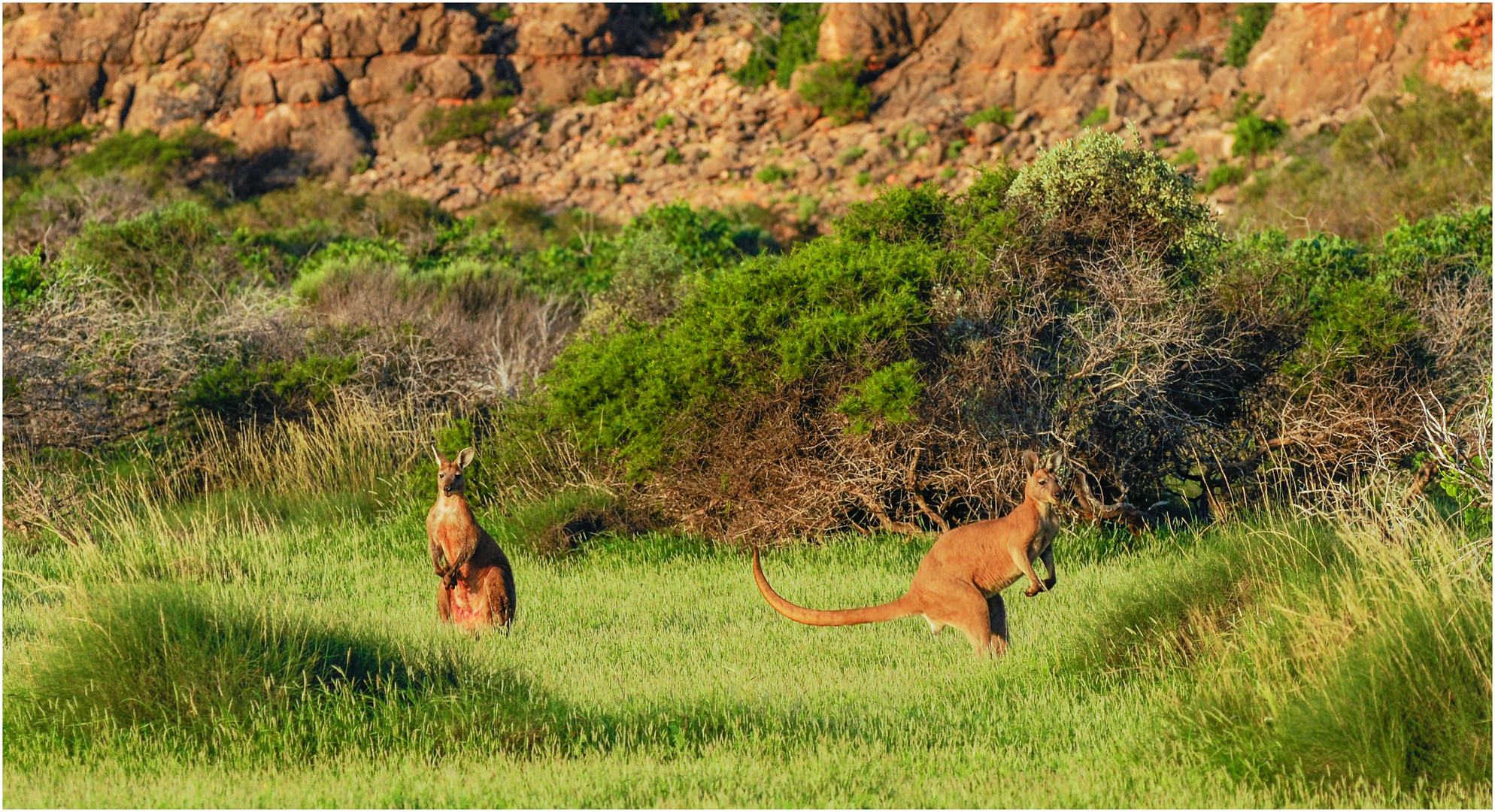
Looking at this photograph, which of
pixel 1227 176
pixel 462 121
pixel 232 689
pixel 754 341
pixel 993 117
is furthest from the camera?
pixel 462 121

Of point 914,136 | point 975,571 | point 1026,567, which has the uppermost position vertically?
point 1026,567

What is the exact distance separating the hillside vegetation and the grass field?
0.02 meters

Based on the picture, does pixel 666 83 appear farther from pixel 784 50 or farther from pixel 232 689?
pixel 232 689

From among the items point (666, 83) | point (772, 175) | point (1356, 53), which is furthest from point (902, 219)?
point (666, 83)

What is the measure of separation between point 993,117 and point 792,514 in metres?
38.2

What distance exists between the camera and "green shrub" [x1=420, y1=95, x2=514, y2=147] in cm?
5134

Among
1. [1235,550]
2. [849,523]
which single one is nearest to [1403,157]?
[849,523]

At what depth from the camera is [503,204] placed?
143ft

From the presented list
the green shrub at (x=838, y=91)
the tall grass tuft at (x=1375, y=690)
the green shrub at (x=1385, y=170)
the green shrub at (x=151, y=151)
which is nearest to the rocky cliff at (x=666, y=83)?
the green shrub at (x=838, y=91)

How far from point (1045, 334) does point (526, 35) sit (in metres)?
46.3

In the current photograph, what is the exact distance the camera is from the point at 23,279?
17.5m

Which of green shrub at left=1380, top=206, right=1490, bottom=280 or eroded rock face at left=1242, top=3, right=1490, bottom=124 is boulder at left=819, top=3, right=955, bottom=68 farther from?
green shrub at left=1380, top=206, right=1490, bottom=280

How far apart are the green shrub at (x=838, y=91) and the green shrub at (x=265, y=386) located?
3627 cm

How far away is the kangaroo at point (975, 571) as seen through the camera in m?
6.83
